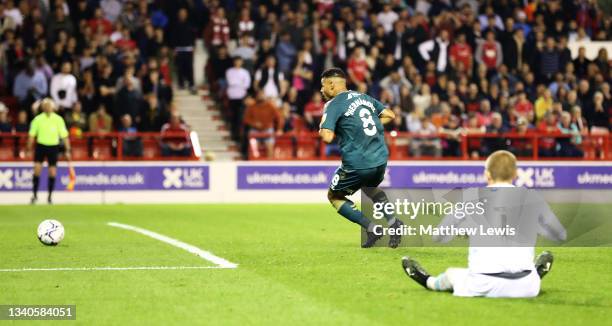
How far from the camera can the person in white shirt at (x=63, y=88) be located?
78.7 ft

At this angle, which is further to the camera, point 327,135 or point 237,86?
point 237,86

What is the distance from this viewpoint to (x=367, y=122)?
39.6 feet

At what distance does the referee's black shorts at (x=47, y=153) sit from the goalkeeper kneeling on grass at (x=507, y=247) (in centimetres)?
1551

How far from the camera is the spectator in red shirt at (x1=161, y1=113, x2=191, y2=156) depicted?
79.5 feet

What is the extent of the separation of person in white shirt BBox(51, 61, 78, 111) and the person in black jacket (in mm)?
3262

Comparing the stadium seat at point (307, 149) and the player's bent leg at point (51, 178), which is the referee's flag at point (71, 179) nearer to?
the player's bent leg at point (51, 178)

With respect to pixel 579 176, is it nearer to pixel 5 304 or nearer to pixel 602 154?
pixel 602 154

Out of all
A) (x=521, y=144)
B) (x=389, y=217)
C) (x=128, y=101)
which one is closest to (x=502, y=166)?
(x=389, y=217)

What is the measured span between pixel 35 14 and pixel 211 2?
14.8ft

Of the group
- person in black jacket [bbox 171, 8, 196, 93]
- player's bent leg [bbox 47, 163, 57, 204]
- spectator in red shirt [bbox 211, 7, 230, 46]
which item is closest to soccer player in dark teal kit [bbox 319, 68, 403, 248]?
player's bent leg [bbox 47, 163, 57, 204]

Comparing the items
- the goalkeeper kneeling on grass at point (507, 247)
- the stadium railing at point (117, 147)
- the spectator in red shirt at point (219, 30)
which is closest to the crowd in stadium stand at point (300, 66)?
the spectator in red shirt at point (219, 30)

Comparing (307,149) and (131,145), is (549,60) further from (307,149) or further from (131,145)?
(131,145)

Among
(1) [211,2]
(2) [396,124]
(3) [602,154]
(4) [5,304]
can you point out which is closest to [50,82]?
(1) [211,2]

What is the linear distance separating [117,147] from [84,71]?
1907 millimetres
